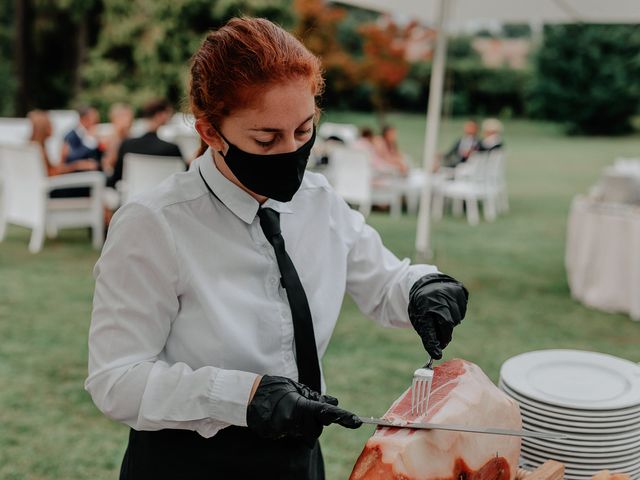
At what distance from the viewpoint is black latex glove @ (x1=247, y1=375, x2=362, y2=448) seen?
1.14 metres

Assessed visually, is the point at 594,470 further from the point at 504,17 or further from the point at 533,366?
the point at 504,17

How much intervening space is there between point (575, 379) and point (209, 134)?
1.02m

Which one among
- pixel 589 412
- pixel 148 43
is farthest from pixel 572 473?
pixel 148 43

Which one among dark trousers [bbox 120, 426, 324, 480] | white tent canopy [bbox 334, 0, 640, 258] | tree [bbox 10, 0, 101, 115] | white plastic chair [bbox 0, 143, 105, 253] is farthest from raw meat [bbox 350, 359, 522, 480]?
tree [bbox 10, 0, 101, 115]

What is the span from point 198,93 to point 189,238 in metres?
0.28

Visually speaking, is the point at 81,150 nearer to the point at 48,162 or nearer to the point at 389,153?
the point at 48,162

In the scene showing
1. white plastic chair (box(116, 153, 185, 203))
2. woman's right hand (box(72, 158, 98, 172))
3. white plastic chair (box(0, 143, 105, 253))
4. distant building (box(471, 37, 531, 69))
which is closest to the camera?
white plastic chair (box(116, 153, 185, 203))

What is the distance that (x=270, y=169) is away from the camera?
1363mm

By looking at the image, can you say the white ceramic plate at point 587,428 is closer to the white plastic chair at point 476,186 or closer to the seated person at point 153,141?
the seated person at point 153,141

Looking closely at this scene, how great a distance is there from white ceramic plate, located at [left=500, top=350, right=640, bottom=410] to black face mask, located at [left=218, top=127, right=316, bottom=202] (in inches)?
27.0

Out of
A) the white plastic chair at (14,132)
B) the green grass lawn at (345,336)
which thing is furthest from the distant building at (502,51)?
the green grass lawn at (345,336)

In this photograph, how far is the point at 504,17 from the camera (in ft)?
24.8

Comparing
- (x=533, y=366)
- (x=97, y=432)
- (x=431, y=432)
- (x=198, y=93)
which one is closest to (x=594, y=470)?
(x=533, y=366)

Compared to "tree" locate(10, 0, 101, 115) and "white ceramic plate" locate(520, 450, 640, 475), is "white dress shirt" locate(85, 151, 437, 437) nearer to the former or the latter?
"white ceramic plate" locate(520, 450, 640, 475)
